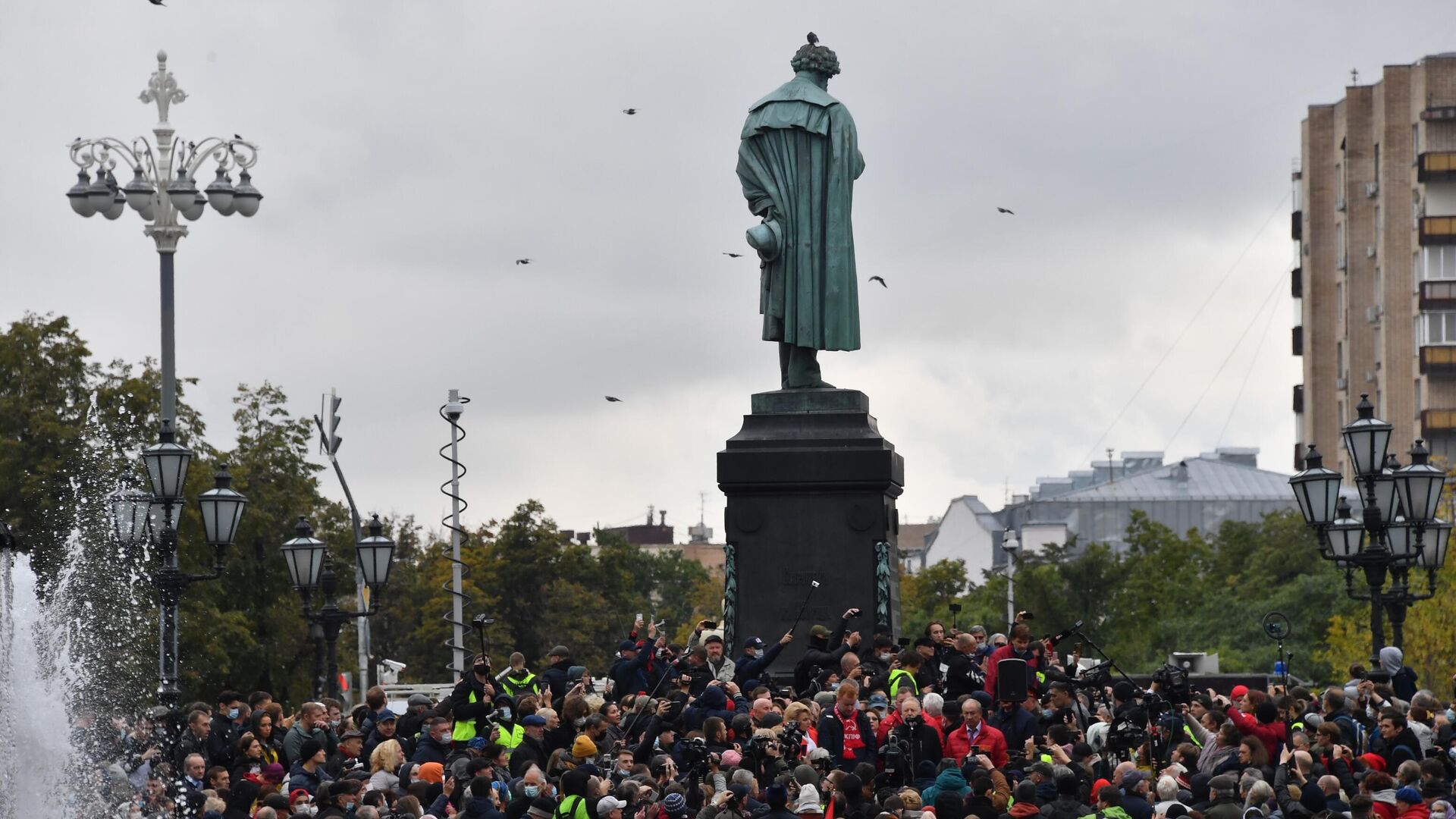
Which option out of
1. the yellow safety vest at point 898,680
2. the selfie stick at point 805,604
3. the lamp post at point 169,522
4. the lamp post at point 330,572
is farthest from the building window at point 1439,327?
the yellow safety vest at point 898,680

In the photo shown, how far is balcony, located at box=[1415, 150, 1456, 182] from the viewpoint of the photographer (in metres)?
77.9

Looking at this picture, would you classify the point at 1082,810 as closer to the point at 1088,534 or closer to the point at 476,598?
the point at 476,598

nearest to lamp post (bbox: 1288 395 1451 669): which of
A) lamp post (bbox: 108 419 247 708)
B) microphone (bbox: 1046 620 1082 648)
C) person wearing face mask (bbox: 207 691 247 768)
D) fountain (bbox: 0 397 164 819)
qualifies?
microphone (bbox: 1046 620 1082 648)

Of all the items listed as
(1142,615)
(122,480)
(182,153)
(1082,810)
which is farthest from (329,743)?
(1142,615)

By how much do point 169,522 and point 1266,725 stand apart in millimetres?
9950

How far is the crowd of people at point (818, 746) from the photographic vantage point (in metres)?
15.3

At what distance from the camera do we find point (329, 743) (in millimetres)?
19484

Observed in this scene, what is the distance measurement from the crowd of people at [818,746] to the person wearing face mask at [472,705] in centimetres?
2

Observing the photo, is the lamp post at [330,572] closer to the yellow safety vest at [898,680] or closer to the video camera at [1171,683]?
the yellow safety vest at [898,680]

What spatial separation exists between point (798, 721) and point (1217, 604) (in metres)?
56.7

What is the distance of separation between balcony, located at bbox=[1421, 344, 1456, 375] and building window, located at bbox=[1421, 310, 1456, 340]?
453mm

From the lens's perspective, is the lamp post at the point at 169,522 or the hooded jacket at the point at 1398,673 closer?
the hooded jacket at the point at 1398,673

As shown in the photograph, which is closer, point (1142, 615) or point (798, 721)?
point (798, 721)

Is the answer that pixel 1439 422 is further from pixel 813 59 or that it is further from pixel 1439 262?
pixel 813 59
